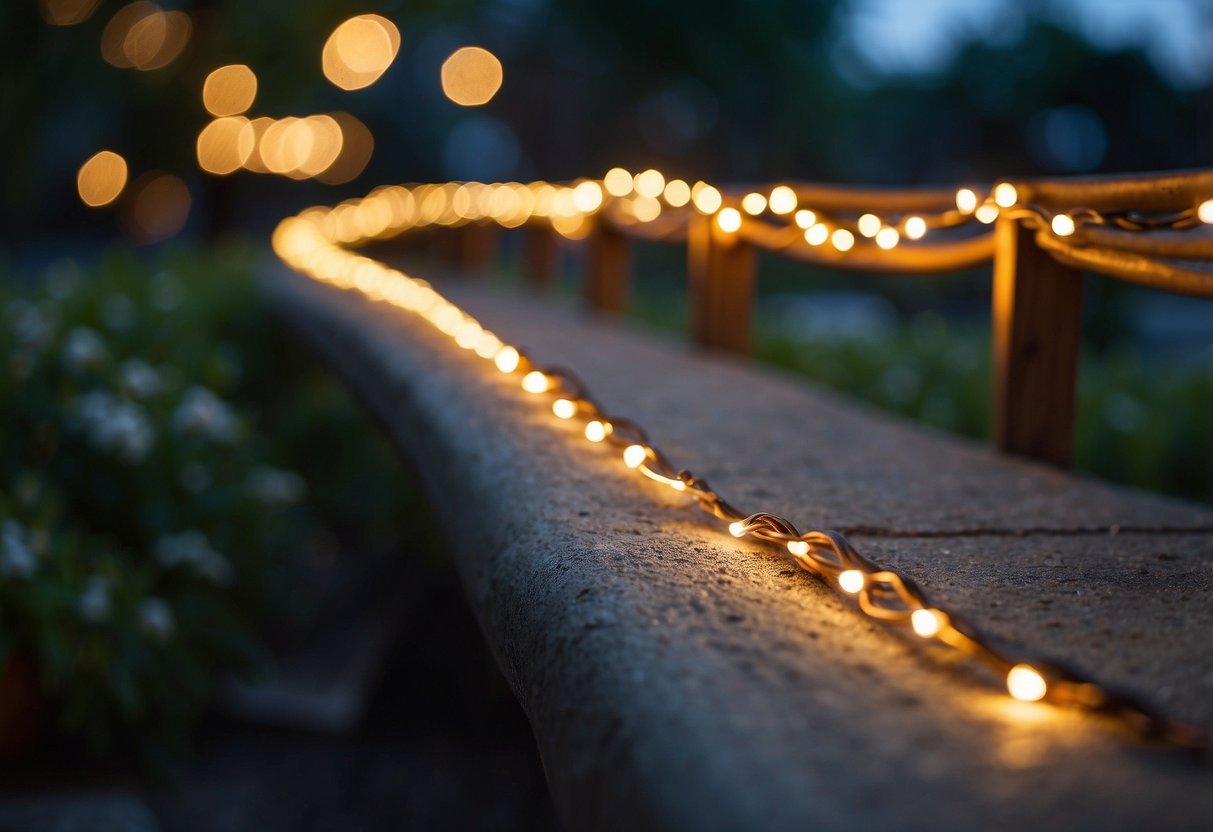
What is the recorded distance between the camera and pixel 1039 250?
3.05 meters

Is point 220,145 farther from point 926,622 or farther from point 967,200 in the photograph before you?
point 926,622

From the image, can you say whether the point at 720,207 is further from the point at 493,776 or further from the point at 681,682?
the point at 681,682

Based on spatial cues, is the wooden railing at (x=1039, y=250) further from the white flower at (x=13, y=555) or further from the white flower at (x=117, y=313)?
the white flower at (x=117, y=313)

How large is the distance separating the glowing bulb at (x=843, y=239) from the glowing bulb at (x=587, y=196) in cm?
201

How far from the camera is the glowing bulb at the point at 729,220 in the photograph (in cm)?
441

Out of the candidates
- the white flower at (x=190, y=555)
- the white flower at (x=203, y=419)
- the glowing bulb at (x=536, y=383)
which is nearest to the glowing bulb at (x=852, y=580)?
the glowing bulb at (x=536, y=383)

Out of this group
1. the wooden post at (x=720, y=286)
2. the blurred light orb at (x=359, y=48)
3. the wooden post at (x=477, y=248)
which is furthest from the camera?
the blurred light orb at (x=359, y=48)

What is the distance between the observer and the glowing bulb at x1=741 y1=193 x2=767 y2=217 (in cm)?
407

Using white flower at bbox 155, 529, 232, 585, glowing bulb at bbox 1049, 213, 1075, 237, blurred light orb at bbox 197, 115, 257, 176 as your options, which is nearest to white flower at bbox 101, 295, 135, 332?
white flower at bbox 155, 529, 232, 585

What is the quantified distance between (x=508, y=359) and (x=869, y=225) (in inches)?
44.8

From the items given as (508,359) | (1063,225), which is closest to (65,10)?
(508,359)

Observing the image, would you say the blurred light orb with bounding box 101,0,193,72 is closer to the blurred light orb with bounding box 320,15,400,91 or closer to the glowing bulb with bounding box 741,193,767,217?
the blurred light orb with bounding box 320,15,400,91

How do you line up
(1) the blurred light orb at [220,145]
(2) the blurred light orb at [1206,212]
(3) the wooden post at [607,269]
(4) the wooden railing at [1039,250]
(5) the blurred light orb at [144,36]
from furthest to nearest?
(1) the blurred light orb at [220,145]
(5) the blurred light orb at [144,36]
(3) the wooden post at [607,269]
(4) the wooden railing at [1039,250]
(2) the blurred light orb at [1206,212]

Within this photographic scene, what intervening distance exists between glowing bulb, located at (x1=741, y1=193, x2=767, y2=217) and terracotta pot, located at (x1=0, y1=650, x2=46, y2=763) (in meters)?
2.95
